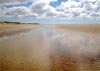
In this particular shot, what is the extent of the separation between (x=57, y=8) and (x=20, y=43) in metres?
0.57

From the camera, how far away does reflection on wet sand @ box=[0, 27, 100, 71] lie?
2.36 meters

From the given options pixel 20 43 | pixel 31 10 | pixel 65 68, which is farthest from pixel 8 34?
pixel 65 68

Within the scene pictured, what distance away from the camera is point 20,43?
2.46m

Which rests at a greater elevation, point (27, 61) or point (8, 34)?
point (8, 34)

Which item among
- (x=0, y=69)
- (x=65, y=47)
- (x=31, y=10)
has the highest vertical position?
(x=31, y=10)

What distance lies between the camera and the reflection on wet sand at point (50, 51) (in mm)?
2361

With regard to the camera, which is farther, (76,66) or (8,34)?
(8,34)

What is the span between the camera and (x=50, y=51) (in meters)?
Answer: 2.43

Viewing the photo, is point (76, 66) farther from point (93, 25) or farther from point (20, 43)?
point (20, 43)

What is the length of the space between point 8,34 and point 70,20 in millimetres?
729

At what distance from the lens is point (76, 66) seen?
2.35m

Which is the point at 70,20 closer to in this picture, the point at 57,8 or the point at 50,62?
the point at 57,8

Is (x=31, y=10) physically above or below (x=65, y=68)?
above

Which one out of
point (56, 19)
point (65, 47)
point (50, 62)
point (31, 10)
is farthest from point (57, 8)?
point (50, 62)
